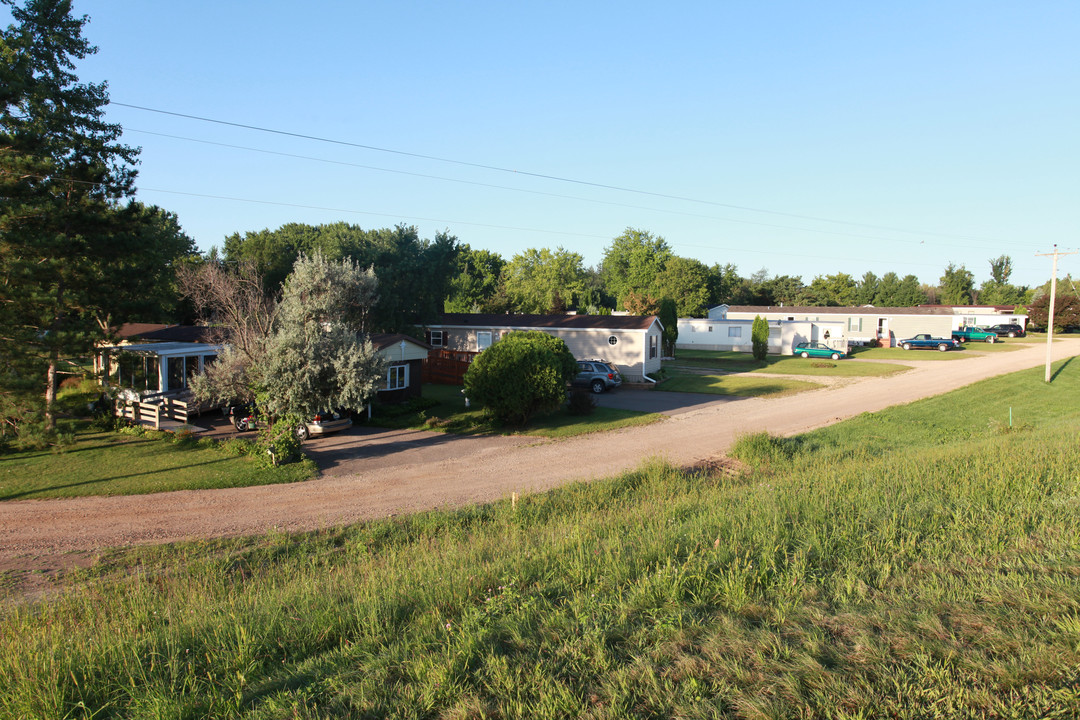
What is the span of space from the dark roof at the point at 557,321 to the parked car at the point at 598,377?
3727 mm

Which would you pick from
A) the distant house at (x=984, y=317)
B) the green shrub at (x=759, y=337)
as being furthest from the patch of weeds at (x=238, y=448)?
the distant house at (x=984, y=317)

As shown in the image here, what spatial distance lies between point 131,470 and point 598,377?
1800 cm

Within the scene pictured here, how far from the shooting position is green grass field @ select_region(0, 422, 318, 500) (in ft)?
40.8

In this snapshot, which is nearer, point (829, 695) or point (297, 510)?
point (829, 695)

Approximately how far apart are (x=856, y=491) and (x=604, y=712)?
5574 mm

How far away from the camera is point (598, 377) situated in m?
27.0

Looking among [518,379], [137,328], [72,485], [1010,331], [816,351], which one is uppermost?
[1010,331]

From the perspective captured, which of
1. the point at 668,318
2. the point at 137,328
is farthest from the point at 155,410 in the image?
the point at 668,318

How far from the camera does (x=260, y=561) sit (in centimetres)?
799

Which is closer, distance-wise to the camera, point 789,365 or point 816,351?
point 789,365

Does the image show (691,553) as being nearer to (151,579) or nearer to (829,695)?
(829,695)

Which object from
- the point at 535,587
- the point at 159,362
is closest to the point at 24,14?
the point at 159,362

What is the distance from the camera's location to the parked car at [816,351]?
4134cm

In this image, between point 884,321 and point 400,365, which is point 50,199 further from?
point 884,321
